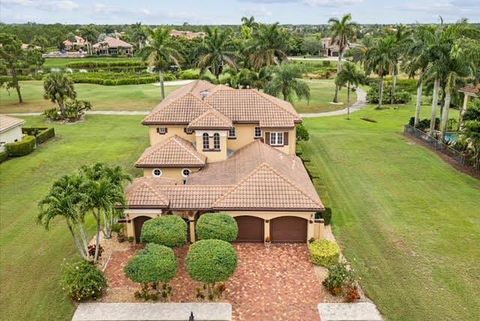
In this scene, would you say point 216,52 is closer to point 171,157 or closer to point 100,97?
point 100,97

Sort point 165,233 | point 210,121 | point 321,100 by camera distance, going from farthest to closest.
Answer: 1. point 321,100
2. point 210,121
3. point 165,233

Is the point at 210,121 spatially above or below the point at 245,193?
above

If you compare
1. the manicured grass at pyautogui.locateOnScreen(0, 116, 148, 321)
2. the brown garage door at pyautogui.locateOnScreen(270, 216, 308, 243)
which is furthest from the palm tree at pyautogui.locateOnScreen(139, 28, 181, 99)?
the brown garage door at pyautogui.locateOnScreen(270, 216, 308, 243)

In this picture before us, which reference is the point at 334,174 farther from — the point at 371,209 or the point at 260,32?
the point at 260,32

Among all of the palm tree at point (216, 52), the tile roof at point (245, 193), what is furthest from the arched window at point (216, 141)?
the palm tree at point (216, 52)

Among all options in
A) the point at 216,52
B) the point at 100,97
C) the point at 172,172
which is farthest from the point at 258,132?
the point at 100,97

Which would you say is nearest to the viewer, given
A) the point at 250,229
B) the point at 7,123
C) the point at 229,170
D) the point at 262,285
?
the point at 262,285

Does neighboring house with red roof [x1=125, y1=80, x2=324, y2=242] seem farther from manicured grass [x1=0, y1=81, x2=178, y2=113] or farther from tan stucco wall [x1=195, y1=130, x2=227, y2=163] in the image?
manicured grass [x1=0, y1=81, x2=178, y2=113]
